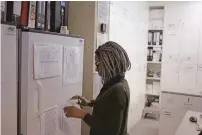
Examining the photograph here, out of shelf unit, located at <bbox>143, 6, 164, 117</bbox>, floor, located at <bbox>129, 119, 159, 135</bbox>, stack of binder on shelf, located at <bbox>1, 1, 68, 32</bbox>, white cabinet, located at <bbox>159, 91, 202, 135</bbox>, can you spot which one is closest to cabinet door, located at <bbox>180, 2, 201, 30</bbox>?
shelf unit, located at <bbox>143, 6, 164, 117</bbox>

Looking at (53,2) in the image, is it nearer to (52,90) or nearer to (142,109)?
(52,90)

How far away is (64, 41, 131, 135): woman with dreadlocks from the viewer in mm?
1375

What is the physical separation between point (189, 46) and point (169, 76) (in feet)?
2.17

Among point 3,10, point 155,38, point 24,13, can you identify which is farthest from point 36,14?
point 155,38

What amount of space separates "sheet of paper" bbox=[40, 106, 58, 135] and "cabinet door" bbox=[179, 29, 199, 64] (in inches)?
137

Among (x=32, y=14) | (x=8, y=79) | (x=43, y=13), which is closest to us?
(x=8, y=79)

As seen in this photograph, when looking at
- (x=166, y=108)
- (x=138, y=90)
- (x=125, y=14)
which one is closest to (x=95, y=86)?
(x=125, y=14)

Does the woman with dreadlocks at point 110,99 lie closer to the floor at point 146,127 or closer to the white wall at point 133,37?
the white wall at point 133,37

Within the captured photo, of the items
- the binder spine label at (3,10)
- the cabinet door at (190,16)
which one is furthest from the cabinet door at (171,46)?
the binder spine label at (3,10)

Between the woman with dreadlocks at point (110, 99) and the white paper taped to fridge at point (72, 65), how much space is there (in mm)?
223

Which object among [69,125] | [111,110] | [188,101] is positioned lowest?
[188,101]

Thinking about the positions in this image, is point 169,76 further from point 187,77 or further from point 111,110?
point 111,110

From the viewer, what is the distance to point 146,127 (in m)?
4.43

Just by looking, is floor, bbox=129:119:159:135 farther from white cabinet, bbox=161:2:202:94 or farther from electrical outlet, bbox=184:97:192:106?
electrical outlet, bbox=184:97:192:106
